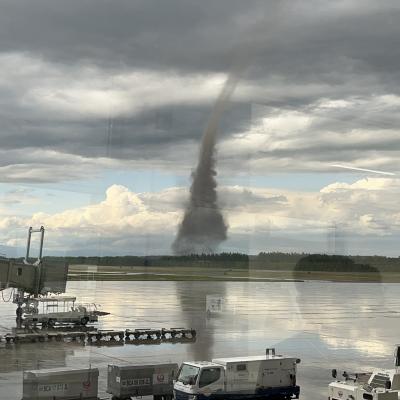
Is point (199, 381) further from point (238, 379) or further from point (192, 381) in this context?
point (238, 379)

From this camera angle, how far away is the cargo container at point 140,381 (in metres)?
15.0

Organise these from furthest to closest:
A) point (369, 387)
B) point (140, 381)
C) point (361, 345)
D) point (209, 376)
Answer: point (361, 345) < point (140, 381) < point (209, 376) < point (369, 387)

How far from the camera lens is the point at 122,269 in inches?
645

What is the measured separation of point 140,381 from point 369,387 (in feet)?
17.7

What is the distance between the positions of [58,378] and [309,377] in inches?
341

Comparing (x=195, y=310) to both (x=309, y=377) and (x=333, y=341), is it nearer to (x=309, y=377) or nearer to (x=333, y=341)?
(x=333, y=341)

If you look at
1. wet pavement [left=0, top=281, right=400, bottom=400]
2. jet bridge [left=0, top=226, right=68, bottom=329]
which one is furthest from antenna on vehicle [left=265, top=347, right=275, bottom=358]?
jet bridge [left=0, top=226, right=68, bottom=329]

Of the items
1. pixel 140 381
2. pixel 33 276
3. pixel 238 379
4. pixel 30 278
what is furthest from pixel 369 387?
pixel 30 278

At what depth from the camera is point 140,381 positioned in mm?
15102

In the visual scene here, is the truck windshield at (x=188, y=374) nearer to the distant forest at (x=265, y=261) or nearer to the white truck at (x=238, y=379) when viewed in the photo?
the white truck at (x=238, y=379)

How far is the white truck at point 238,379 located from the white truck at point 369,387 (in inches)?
56.7

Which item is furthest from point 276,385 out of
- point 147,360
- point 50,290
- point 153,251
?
point 50,290

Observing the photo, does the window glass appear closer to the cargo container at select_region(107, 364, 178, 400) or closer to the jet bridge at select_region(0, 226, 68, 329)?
the cargo container at select_region(107, 364, 178, 400)

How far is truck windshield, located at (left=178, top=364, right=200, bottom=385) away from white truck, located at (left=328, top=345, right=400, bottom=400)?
122 inches
